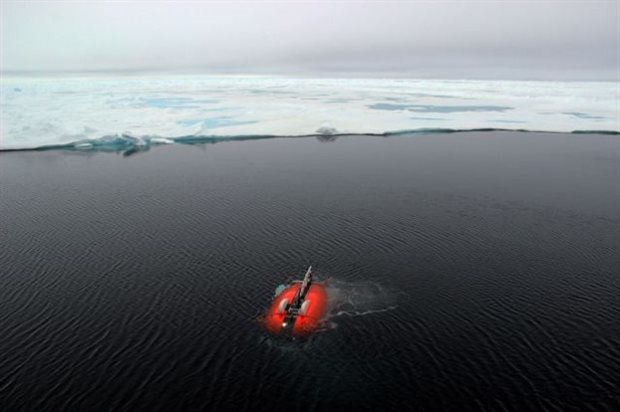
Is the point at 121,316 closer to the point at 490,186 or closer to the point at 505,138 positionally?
the point at 490,186

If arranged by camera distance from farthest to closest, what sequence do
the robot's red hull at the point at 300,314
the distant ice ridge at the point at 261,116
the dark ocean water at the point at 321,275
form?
the distant ice ridge at the point at 261,116 < the robot's red hull at the point at 300,314 < the dark ocean water at the point at 321,275

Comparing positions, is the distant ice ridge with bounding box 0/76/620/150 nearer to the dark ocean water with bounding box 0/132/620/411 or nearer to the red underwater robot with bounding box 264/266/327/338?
the dark ocean water with bounding box 0/132/620/411

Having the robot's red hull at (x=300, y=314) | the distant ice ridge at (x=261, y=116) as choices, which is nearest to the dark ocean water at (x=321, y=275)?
the robot's red hull at (x=300, y=314)

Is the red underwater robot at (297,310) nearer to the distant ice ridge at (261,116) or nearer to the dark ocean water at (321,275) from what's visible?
the dark ocean water at (321,275)

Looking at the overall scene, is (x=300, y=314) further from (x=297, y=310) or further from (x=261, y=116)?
(x=261, y=116)

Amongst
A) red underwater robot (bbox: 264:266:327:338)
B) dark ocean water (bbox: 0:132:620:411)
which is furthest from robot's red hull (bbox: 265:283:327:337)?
dark ocean water (bbox: 0:132:620:411)

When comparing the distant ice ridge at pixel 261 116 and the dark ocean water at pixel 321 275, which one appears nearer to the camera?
the dark ocean water at pixel 321 275

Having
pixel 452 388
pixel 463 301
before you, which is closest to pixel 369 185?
pixel 463 301
